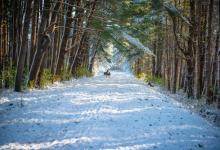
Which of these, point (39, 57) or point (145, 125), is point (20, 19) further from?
point (145, 125)

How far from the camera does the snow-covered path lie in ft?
25.1

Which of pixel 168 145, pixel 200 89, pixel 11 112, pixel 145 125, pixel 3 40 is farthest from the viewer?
pixel 200 89

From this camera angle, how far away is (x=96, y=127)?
8992mm

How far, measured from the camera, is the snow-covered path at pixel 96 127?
301 inches

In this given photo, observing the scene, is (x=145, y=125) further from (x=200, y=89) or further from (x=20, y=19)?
(x=200, y=89)

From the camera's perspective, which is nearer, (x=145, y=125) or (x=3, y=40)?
(x=145, y=125)

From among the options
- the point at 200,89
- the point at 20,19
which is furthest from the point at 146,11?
the point at 20,19

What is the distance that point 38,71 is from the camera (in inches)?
671

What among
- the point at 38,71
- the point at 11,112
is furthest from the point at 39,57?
the point at 11,112

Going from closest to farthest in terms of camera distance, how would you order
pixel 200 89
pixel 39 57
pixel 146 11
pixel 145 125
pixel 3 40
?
pixel 145 125 < pixel 39 57 < pixel 3 40 < pixel 200 89 < pixel 146 11

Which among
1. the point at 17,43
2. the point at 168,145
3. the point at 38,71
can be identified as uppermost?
the point at 17,43

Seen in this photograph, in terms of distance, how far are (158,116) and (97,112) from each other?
6.74 ft

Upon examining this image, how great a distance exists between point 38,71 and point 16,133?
9103 mm

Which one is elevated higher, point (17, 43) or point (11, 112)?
point (17, 43)
